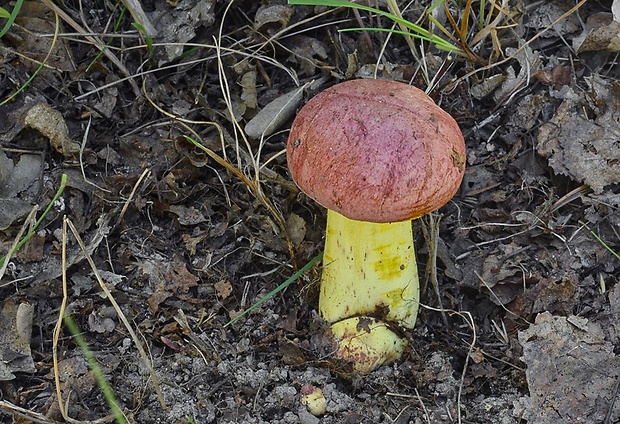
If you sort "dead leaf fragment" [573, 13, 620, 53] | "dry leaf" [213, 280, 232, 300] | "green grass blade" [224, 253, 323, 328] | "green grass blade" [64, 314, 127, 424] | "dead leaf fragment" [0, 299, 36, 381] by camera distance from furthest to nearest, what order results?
"dead leaf fragment" [573, 13, 620, 53] → "dry leaf" [213, 280, 232, 300] → "green grass blade" [224, 253, 323, 328] → "dead leaf fragment" [0, 299, 36, 381] → "green grass blade" [64, 314, 127, 424]

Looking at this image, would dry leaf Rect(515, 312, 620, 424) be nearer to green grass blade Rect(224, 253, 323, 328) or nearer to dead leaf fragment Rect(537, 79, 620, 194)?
dead leaf fragment Rect(537, 79, 620, 194)

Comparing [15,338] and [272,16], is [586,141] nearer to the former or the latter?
[272,16]

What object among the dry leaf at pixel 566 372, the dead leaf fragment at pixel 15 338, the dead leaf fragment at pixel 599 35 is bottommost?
the dry leaf at pixel 566 372

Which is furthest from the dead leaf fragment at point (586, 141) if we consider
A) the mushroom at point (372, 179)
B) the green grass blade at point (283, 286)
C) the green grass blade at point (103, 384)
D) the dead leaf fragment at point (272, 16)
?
the green grass blade at point (103, 384)

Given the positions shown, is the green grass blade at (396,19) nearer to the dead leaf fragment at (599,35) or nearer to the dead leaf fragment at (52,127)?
the dead leaf fragment at (599,35)

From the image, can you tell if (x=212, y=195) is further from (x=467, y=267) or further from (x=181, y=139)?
(x=467, y=267)

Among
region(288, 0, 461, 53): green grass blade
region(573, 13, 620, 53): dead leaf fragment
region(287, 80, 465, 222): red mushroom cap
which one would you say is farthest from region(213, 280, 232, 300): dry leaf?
region(573, 13, 620, 53): dead leaf fragment
